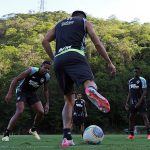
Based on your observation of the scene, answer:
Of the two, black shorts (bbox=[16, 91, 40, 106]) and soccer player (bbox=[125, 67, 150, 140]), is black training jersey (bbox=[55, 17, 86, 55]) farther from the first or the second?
soccer player (bbox=[125, 67, 150, 140])

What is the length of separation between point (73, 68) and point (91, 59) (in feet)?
164

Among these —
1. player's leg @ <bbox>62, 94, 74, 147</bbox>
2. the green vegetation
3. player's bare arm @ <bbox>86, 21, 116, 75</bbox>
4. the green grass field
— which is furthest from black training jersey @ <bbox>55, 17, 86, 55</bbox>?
the green vegetation

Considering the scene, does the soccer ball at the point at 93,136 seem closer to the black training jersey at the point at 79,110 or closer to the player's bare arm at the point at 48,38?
the player's bare arm at the point at 48,38

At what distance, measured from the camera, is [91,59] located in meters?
55.7

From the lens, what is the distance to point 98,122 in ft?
146

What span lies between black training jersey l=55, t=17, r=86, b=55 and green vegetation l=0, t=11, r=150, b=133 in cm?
3510

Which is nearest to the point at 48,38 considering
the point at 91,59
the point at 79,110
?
the point at 79,110

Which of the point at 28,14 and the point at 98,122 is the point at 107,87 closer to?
the point at 98,122

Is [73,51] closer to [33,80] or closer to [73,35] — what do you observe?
[73,35]

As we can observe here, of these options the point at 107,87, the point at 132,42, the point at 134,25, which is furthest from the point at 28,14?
the point at 107,87

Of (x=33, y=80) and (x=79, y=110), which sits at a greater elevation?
(x=33, y=80)

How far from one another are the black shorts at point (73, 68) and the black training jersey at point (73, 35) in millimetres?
150

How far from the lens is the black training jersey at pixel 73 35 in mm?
6059

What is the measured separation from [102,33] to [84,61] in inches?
2342
